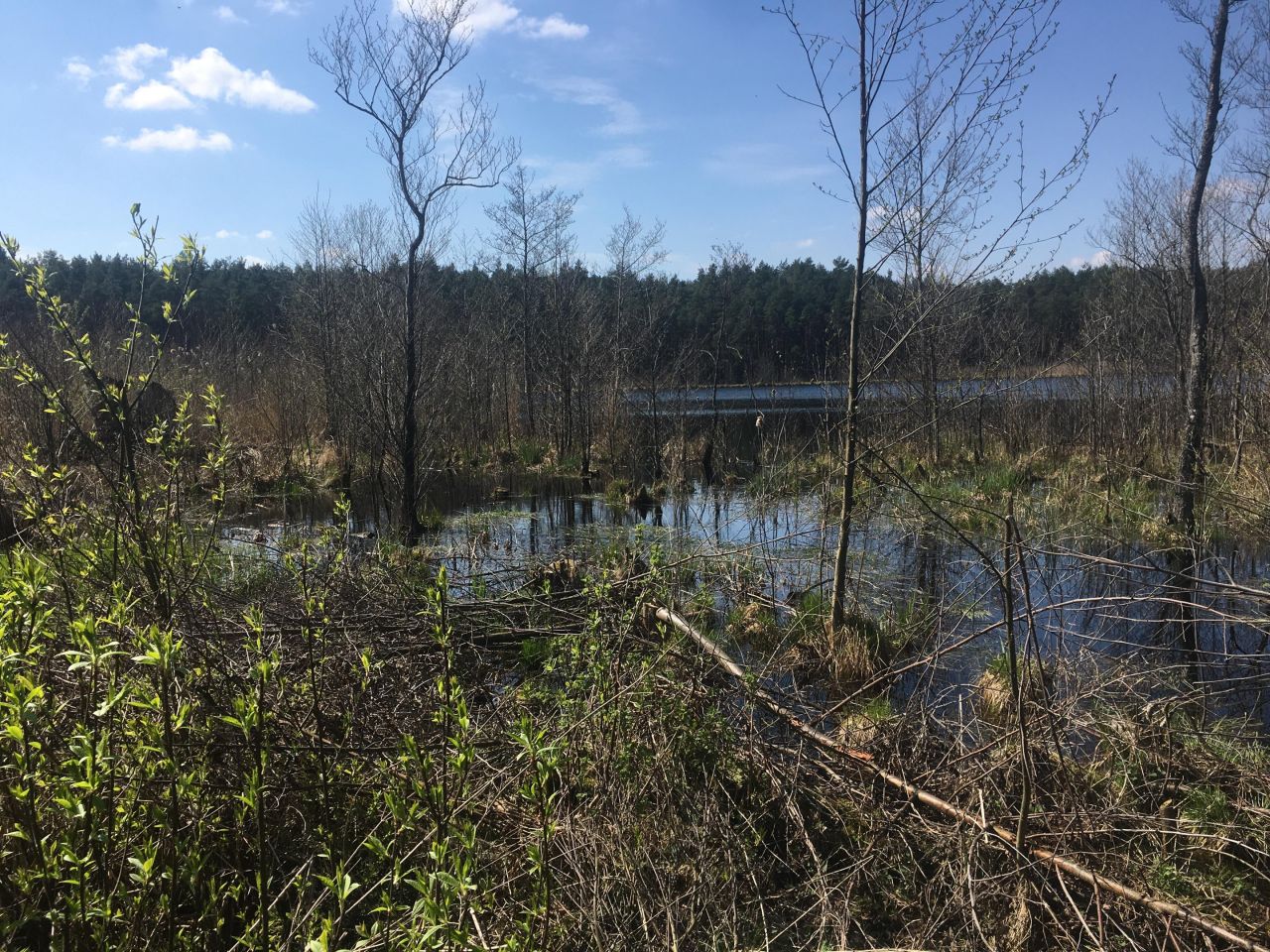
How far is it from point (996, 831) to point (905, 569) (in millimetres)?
6103

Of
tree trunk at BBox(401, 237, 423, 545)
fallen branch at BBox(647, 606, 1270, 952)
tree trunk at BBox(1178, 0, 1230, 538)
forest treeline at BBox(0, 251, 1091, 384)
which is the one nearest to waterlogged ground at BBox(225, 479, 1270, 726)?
fallen branch at BBox(647, 606, 1270, 952)

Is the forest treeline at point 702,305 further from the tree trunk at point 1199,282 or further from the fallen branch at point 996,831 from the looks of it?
the fallen branch at point 996,831

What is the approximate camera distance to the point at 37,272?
2.45 meters

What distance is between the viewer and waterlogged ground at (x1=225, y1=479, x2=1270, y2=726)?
406 cm

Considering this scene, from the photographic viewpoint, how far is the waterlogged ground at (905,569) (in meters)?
4.06

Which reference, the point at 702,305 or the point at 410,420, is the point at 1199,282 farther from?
the point at 702,305

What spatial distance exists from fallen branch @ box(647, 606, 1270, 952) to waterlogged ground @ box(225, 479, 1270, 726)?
511 mm

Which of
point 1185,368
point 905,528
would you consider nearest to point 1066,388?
point 1185,368

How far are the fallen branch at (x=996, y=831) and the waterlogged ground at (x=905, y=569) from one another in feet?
1.68

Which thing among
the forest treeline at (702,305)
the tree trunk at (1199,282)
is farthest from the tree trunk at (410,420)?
the tree trunk at (1199,282)

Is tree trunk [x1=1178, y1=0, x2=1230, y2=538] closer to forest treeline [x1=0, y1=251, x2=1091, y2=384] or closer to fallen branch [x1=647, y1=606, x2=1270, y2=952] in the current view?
forest treeline [x1=0, y1=251, x2=1091, y2=384]

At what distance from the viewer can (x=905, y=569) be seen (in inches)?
330

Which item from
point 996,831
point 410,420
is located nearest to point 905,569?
point 996,831

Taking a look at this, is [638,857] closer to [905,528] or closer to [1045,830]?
[1045,830]
